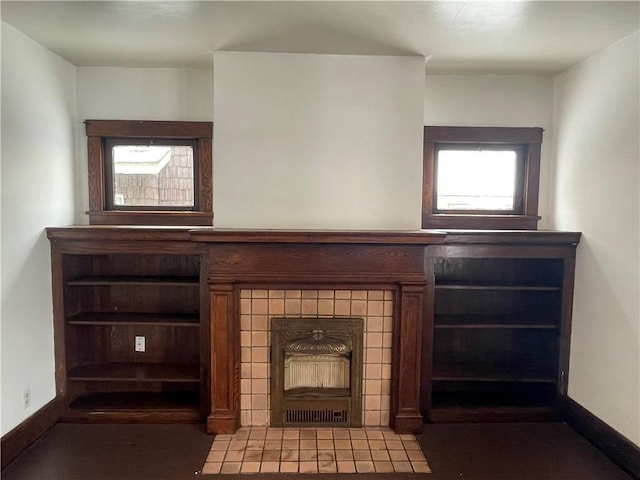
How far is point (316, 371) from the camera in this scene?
9.18ft

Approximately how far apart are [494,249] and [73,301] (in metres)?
2.86

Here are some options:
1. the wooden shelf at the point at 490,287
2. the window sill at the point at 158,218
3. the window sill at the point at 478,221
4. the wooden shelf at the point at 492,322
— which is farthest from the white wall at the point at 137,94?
the wooden shelf at the point at 492,322

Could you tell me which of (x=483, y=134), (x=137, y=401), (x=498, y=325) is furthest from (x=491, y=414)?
(x=137, y=401)

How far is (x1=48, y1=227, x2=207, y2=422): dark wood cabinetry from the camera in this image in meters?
2.75

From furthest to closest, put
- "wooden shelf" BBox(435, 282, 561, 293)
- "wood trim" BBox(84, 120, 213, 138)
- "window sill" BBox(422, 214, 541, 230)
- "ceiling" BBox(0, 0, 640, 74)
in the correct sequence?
"window sill" BBox(422, 214, 541, 230)
"wood trim" BBox(84, 120, 213, 138)
"wooden shelf" BBox(435, 282, 561, 293)
"ceiling" BBox(0, 0, 640, 74)

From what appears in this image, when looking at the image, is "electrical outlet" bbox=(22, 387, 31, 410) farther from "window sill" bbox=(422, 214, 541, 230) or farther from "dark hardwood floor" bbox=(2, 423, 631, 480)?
"window sill" bbox=(422, 214, 541, 230)

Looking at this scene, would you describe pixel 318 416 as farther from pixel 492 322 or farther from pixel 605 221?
pixel 605 221

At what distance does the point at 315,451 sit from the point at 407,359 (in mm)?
778

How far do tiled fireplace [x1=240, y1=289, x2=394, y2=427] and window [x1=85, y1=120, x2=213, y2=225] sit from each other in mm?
877

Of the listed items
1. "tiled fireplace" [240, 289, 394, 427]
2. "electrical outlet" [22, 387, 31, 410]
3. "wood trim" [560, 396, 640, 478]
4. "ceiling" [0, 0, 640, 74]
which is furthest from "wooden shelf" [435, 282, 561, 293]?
"electrical outlet" [22, 387, 31, 410]

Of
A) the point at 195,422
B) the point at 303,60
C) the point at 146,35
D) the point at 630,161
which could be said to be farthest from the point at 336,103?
the point at 195,422

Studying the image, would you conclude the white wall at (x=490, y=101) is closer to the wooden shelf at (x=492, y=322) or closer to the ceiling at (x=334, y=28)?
the ceiling at (x=334, y=28)

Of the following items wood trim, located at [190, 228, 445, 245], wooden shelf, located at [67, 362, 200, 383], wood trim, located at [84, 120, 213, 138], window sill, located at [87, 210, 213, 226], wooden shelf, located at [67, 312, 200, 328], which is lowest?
wooden shelf, located at [67, 362, 200, 383]

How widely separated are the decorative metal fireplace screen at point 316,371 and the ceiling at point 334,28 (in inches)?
66.9
